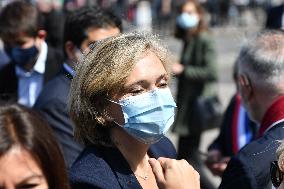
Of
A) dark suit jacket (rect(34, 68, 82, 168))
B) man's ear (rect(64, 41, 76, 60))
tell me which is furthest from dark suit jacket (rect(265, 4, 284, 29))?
dark suit jacket (rect(34, 68, 82, 168))

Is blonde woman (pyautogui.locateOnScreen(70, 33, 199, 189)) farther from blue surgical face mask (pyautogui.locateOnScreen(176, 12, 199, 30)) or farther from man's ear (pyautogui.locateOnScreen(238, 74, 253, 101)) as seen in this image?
blue surgical face mask (pyautogui.locateOnScreen(176, 12, 199, 30))

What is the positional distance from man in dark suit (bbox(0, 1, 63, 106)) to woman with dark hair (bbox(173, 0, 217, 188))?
5.91 feet

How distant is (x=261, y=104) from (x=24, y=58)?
78.9 inches

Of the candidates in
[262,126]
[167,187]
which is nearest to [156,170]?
[167,187]

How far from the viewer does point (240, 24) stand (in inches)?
989

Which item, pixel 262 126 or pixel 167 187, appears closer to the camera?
pixel 167 187

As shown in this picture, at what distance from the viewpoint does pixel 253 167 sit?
2.68 metres

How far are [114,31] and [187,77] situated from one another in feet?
8.46

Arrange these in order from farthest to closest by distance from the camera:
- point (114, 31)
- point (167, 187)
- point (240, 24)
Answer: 1. point (240, 24)
2. point (114, 31)
3. point (167, 187)

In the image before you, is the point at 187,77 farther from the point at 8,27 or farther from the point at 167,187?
the point at 167,187

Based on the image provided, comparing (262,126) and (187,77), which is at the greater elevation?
(262,126)

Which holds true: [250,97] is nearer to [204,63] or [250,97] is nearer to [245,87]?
[245,87]

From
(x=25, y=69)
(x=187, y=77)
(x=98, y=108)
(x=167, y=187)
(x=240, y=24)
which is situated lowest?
(x=240, y=24)

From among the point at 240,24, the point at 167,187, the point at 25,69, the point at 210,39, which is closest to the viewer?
the point at 167,187
